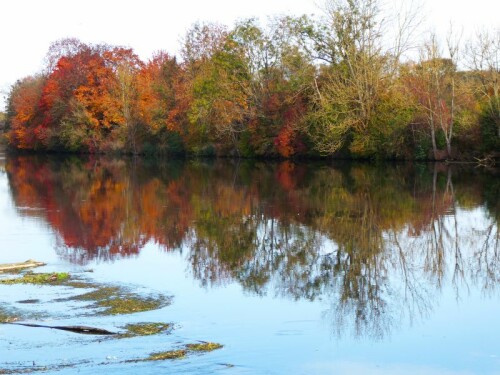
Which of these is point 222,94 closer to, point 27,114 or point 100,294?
point 27,114

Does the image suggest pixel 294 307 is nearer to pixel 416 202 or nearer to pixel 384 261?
pixel 384 261

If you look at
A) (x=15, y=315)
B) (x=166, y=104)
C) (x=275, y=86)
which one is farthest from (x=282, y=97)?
(x=15, y=315)

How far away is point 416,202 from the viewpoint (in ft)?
91.5

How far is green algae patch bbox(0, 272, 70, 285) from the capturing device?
564 inches

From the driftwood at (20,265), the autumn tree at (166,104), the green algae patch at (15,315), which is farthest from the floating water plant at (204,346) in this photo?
the autumn tree at (166,104)

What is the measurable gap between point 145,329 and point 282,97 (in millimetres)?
49105

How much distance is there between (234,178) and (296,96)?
1558 cm

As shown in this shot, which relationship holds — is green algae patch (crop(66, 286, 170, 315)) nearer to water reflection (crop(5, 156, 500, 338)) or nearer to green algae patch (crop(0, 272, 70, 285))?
green algae patch (crop(0, 272, 70, 285))

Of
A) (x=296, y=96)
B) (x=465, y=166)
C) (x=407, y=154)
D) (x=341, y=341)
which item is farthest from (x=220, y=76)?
(x=341, y=341)

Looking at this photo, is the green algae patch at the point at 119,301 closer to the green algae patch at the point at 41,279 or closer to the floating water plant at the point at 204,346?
the green algae patch at the point at 41,279

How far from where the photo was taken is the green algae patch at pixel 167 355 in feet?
31.7

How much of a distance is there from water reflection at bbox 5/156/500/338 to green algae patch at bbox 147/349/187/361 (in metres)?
2.63

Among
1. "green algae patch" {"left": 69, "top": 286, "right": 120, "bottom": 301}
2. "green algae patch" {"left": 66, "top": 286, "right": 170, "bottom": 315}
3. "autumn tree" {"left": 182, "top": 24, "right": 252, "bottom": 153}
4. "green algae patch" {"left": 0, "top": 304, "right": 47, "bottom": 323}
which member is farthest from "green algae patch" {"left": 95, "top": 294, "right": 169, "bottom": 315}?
"autumn tree" {"left": 182, "top": 24, "right": 252, "bottom": 153}

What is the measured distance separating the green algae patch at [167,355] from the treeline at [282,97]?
1601 inches
